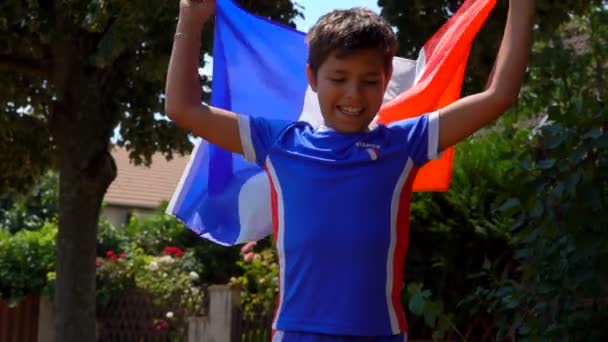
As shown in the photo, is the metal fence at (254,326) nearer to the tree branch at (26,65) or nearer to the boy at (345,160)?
the tree branch at (26,65)

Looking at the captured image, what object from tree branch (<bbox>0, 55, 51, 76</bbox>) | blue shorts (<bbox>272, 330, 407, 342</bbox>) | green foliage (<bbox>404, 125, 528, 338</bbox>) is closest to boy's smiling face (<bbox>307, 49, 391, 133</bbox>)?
blue shorts (<bbox>272, 330, 407, 342</bbox>)

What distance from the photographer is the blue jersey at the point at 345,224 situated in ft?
9.61

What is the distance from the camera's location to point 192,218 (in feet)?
12.8

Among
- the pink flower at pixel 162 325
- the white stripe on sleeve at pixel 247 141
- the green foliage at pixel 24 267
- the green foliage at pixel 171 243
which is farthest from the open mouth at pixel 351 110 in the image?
the green foliage at pixel 171 243

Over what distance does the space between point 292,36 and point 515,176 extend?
1175mm

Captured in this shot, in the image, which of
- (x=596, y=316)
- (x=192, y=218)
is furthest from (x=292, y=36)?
(x=596, y=316)

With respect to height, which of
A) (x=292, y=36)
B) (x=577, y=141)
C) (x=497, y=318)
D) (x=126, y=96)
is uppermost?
(x=126, y=96)

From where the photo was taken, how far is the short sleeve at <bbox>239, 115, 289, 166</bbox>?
319cm

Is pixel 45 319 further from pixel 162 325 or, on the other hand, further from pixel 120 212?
pixel 120 212

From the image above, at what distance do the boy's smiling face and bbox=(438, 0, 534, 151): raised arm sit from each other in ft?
0.69

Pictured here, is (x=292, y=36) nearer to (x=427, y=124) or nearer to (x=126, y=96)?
(x=427, y=124)

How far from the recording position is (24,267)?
50.9 ft

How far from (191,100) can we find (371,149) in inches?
21.8

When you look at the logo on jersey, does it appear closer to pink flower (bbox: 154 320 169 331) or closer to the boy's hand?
the boy's hand
